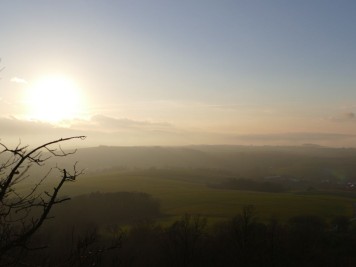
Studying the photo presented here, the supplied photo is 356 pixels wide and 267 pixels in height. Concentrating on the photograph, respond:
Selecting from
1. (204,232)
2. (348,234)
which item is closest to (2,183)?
(204,232)

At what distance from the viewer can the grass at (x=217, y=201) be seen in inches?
2190

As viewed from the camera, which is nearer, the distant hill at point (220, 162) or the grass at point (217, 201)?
the grass at point (217, 201)

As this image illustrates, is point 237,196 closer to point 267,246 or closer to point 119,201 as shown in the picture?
point 119,201

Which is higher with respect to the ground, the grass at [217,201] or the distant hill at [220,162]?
the distant hill at [220,162]

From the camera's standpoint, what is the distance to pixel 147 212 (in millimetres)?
58469

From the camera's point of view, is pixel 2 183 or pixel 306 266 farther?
pixel 306 266

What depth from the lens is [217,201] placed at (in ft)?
212

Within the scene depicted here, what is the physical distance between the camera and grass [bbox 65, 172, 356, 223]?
55.6 meters

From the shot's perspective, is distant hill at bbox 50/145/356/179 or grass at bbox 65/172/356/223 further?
distant hill at bbox 50/145/356/179

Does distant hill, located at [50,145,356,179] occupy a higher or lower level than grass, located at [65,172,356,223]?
higher

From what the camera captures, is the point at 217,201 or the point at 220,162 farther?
the point at 220,162

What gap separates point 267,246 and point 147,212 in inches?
992

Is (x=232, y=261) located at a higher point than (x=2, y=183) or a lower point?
lower

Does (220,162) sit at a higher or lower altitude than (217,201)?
higher
